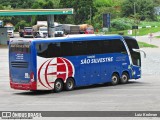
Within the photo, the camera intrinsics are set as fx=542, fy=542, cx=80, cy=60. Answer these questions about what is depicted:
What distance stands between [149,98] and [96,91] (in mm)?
4550

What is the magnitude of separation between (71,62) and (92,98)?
459cm

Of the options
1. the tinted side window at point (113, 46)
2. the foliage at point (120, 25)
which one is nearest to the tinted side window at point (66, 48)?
the tinted side window at point (113, 46)

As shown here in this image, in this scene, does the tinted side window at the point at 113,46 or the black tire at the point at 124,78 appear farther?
the black tire at the point at 124,78

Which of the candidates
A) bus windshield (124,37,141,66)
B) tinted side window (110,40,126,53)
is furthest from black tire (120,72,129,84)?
tinted side window (110,40,126,53)

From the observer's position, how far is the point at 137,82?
102 feet

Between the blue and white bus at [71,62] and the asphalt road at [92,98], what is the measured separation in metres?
0.53

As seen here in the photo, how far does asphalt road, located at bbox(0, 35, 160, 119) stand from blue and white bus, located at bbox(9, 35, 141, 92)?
0.53 metres

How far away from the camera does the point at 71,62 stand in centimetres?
2736

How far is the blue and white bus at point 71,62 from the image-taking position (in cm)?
2558

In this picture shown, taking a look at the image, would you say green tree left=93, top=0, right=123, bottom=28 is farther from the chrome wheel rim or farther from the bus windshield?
the chrome wheel rim

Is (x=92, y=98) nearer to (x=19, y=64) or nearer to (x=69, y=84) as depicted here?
(x=69, y=84)

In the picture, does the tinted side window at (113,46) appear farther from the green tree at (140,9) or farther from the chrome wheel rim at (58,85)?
the green tree at (140,9)

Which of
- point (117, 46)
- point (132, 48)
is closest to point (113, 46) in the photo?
point (117, 46)

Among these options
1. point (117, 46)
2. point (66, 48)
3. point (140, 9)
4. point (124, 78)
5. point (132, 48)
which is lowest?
point (124, 78)
